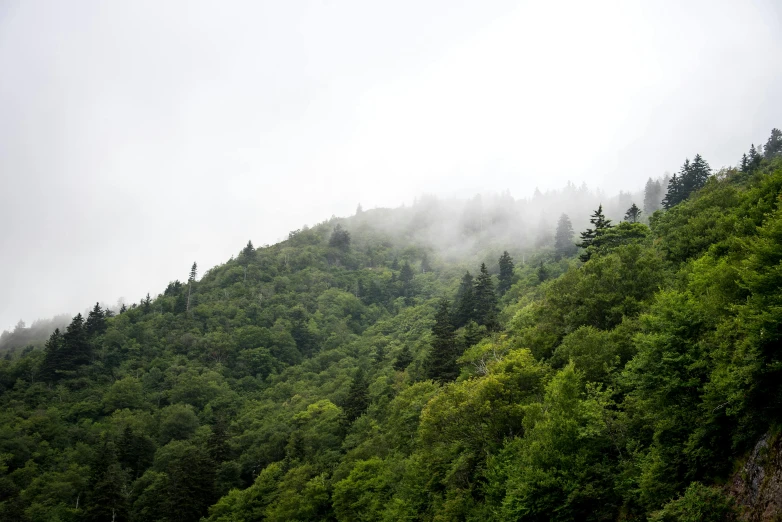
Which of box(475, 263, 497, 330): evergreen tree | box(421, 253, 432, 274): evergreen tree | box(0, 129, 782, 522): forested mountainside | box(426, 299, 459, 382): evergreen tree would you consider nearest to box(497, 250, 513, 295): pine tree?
box(0, 129, 782, 522): forested mountainside

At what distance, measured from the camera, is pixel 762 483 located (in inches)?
699

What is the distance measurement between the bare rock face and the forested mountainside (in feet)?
0.56

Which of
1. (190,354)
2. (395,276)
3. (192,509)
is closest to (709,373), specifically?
(192,509)

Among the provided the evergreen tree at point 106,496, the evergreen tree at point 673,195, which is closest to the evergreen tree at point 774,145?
the evergreen tree at point 673,195

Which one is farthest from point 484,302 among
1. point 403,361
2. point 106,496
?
point 106,496

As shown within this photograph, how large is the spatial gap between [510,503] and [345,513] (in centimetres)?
2884

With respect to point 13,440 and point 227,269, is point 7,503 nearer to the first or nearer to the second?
point 13,440

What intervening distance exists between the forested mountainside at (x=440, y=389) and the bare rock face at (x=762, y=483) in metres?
0.17

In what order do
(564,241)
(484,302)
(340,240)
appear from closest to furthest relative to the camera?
(484,302), (564,241), (340,240)

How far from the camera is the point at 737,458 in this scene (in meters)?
20.0

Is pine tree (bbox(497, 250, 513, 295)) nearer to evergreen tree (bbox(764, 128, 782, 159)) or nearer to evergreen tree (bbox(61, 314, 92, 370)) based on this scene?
evergreen tree (bbox(764, 128, 782, 159))

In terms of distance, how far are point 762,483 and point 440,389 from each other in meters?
31.3

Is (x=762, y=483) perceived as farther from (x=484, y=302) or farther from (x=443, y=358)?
(x=484, y=302)

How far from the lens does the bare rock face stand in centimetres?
1700
